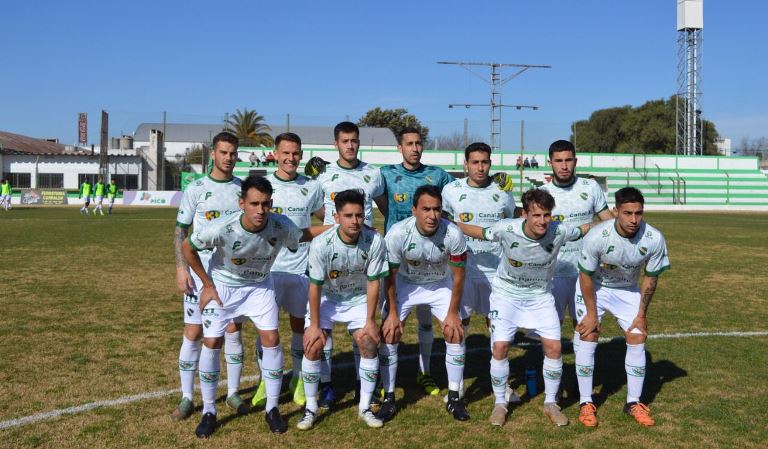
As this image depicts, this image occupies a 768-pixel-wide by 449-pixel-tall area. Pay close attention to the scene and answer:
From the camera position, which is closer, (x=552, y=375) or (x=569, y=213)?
(x=552, y=375)

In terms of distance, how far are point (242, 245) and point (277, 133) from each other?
76.8 metres

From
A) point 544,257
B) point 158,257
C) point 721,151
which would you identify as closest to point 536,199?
Answer: point 544,257

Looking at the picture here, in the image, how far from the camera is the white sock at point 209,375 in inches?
206

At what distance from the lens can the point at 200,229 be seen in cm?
541

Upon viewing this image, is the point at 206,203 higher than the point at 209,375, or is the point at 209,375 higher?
the point at 206,203

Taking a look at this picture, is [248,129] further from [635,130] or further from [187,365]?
[187,365]

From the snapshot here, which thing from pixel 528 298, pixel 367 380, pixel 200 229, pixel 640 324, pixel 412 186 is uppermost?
pixel 412 186

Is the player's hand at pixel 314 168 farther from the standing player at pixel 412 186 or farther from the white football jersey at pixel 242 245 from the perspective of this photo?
the white football jersey at pixel 242 245

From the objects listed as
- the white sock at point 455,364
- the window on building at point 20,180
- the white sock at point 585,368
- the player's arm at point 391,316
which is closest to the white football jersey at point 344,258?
the player's arm at point 391,316

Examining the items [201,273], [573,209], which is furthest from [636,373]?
[201,273]

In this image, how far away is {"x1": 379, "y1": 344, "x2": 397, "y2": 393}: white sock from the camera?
225 inches

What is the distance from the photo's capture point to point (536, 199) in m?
5.36

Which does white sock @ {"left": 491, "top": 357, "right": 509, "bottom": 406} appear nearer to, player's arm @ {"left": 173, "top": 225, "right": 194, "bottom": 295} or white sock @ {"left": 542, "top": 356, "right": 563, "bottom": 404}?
white sock @ {"left": 542, "top": 356, "right": 563, "bottom": 404}

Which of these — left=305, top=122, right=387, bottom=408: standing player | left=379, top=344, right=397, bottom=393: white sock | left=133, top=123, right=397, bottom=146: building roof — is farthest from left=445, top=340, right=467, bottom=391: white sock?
left=133, top=123, right=397, bottom=146: building roof
